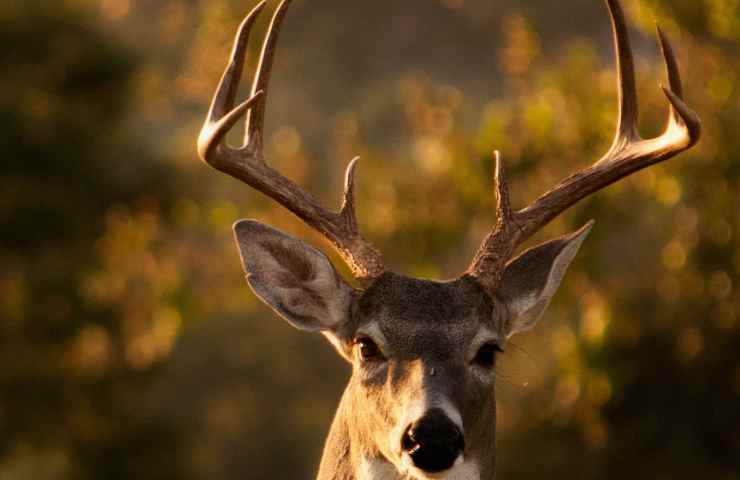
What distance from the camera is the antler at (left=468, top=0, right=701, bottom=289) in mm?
10094

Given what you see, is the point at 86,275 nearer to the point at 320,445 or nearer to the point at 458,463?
the point at 320,445

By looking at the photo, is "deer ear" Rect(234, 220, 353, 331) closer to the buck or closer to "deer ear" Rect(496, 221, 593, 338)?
the buck

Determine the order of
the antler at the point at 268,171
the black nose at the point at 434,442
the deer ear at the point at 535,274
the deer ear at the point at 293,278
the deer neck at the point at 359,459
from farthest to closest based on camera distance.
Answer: the deer ear at the point at 535,274 → the antler at the point at 268,171 → the deer ear at the point at 293,278 → the deer neck at the point at 359,459 → the black nose at the point at 434,442

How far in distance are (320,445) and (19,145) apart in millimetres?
6548

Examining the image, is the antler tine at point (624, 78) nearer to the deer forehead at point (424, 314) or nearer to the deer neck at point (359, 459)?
the deer forehead at point (424, 314)

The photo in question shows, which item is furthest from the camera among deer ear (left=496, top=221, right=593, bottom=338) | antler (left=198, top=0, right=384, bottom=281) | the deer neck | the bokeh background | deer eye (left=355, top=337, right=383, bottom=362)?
the bokeh background

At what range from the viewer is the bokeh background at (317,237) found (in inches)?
714

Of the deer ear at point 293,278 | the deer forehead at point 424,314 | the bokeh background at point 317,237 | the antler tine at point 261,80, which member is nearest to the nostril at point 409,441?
the deer forehead at point 424,314

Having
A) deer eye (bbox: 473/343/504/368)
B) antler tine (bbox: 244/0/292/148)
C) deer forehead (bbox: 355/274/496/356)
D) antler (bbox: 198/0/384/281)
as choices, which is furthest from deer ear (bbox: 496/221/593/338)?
antler tine (bbox: 244/0/292/148)

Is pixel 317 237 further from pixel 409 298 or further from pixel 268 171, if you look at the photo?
pixel 409 298

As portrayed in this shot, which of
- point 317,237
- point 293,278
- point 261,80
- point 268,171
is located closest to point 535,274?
point 293,278

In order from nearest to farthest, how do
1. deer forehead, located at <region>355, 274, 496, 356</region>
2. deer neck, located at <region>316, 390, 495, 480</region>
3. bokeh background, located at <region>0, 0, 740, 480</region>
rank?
deer neck, located at <region>316, 390, 495, 480</region>, deer forehead, located at <region>355, 274, 496, 356</region>, bokeh background, located at <region>0, 0, 740, 480</region>

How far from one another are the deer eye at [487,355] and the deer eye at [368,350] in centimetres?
45

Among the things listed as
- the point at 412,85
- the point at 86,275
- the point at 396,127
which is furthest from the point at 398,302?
the point at 396,127
